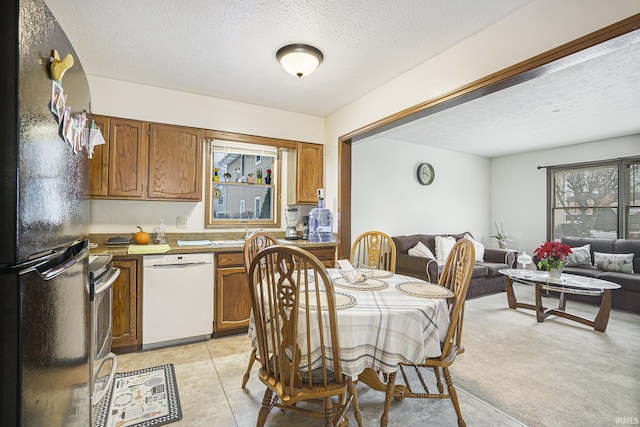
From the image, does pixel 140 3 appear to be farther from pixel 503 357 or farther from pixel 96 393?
pixel 503 357

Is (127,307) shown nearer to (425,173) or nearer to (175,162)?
(175,162)

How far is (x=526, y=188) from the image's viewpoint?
6188mm

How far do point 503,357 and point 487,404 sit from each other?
0.85 metres

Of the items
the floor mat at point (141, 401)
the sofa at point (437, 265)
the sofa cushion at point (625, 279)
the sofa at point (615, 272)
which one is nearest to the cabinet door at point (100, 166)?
the floor mat at point (141, 401)

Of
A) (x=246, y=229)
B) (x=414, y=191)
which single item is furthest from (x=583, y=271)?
(x=246, y=229)

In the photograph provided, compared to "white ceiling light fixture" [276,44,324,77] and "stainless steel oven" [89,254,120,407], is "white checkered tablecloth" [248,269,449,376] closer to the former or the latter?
"stainless steel oven" [89,254,120,407]

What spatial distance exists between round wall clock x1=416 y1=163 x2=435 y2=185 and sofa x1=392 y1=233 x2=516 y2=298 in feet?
3.37

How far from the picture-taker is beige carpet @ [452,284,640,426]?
1.99 metres

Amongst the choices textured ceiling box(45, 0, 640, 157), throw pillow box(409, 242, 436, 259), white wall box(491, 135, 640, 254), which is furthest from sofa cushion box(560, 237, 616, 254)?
throw pillow box(409, 242, 436, 259)

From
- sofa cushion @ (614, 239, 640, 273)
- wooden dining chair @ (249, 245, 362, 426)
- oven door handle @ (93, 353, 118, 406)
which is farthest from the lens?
sofa cushion @ (614, 239, 640, 273)

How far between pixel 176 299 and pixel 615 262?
568 centimetres

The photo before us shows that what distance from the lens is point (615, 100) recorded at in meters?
3.55

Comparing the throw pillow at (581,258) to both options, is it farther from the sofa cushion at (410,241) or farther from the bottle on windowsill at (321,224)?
the bottle on windowsill at (321,224)

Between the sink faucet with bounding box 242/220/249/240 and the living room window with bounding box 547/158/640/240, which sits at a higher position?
the living room window with bounding box 547/158/640/240
